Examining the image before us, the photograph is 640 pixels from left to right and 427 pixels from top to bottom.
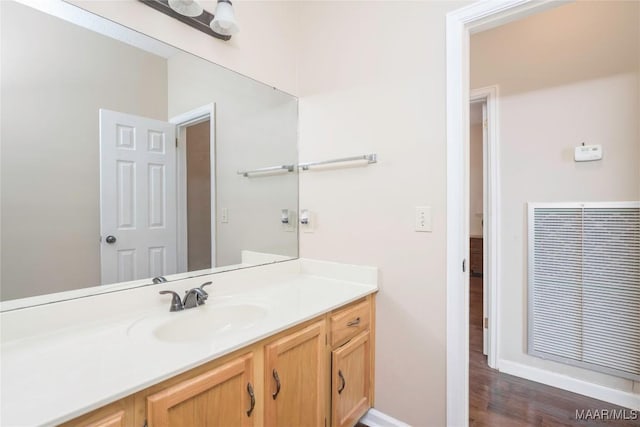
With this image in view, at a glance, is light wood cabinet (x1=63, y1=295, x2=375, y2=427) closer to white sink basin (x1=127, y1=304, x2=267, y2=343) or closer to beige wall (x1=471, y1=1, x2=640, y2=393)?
white sink basin (x1=127, y1=304, x2=267, y2=343)

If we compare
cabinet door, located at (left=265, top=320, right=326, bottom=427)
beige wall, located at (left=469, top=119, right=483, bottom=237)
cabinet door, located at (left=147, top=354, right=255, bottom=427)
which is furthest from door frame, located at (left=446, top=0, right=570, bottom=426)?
beige wall, located at (left=469, top=119, right=483, bottom=237)

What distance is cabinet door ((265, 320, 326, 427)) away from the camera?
103 cm

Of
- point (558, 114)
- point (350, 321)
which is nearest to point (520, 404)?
point (350, 321)

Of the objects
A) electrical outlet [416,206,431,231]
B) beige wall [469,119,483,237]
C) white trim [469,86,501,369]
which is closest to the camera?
electrical outlet [416,206,431,231]

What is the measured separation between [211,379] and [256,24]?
178 centimetres

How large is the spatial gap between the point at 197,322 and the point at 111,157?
2.49 feet

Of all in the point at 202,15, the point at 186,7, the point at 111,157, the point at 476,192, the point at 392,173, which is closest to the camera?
the point at 111,157

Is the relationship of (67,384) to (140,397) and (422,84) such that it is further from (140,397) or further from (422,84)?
(422,84)

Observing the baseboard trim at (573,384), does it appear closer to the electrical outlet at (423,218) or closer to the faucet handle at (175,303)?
the electrical outlet at (423,218)

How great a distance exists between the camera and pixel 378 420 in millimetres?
1556

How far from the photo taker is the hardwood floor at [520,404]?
162cm

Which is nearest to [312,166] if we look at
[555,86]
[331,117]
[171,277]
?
[331,117]

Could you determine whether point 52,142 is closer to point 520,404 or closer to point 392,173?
point 392,173

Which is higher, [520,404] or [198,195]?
[198,195]
